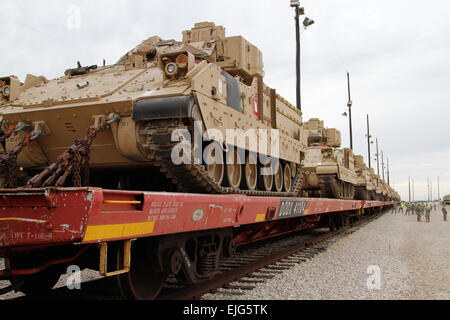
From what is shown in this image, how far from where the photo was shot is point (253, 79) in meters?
8.79

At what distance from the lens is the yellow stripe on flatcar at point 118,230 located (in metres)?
→ 3.02

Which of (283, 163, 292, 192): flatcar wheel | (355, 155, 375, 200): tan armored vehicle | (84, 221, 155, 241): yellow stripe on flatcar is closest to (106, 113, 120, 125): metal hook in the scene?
(84, 221, 155, 241): yellow stripe on flatcar

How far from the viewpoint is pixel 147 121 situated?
19.3ft

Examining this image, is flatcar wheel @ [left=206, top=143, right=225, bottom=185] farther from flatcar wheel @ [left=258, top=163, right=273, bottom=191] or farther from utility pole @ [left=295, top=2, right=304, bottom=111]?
utility pole @ [left=295, top=2, right=304, bottom=111]

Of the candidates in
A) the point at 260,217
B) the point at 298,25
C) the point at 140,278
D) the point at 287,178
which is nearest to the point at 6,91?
the point at 140,278

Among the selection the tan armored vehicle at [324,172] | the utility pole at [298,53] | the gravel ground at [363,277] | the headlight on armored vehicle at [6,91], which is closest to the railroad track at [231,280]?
the gravel ground at [363,277]

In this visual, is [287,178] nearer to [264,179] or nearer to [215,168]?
[264,179]

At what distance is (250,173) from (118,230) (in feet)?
18.3

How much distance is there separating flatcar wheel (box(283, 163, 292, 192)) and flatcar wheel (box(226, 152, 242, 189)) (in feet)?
8.86
